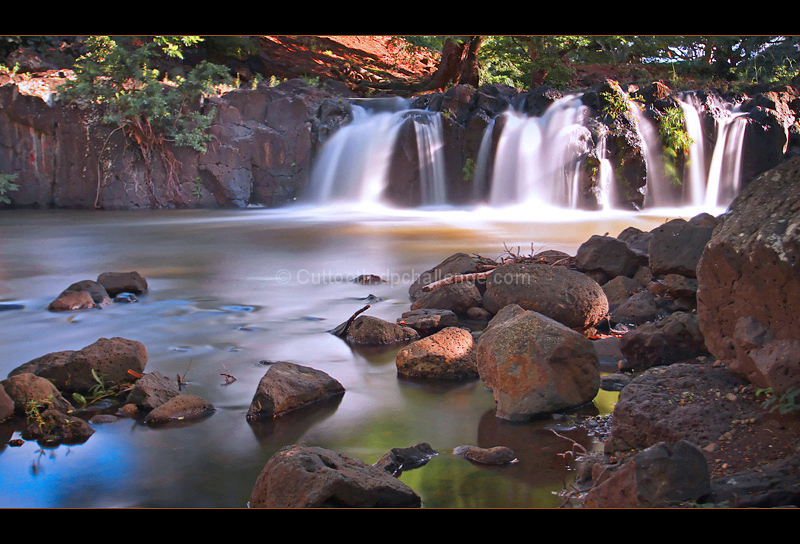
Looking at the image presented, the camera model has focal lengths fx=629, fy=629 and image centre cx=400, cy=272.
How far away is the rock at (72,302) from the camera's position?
5.85 m

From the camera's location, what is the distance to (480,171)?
15547 millimetres

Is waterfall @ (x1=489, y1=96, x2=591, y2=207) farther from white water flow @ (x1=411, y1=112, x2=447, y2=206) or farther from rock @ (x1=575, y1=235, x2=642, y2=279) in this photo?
rock @ (x1=575, y1=235, x2=642, y2=279)

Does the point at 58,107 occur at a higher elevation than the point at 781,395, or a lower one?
higher

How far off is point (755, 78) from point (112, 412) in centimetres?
1961

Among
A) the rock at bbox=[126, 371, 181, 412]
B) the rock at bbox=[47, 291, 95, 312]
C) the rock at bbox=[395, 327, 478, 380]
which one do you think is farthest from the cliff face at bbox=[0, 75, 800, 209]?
the rock at bbox=[126, 371, 181, 412]

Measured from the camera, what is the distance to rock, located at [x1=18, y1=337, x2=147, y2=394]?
366 cm

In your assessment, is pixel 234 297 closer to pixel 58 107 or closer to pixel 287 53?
pixel 58 107

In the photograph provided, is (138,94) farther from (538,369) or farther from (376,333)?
(538,369)

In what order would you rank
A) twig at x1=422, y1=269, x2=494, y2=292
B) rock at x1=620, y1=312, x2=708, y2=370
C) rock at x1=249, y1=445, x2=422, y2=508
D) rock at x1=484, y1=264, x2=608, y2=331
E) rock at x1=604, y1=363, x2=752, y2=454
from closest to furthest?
rock at x1=249, y1=445, x2=422, y2=508
rock at x1=604, y1=363, x2=752, y2=454
rock at x1=620, y1=312, x2=708, y2=370
rock at x1=484, y1=264, x2=608, y2=331
twig at x1=422, y1=269, x2=494, y2=292

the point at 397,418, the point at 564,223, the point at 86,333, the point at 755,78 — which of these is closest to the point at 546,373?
the point at 397,418

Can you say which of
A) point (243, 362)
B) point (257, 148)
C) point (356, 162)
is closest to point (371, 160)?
point (356, 162)

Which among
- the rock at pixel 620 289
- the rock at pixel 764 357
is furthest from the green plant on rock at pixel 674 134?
the rock at pixel 764 357

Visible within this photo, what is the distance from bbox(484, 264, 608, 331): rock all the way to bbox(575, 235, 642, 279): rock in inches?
38.8

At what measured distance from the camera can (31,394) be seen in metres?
3.29
